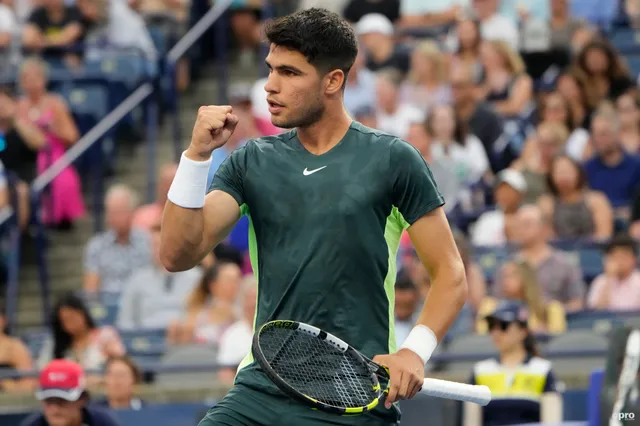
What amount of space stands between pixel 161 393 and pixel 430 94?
5235 mm

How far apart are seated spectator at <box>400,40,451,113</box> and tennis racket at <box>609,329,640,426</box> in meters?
7.45

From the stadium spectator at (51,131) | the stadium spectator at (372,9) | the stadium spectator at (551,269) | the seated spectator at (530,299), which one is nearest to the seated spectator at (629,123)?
the stadium spectator at (551,269)

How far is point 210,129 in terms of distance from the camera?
191 inches

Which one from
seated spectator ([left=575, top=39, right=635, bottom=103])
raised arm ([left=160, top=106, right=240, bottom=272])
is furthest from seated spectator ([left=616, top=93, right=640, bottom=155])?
raised arm ([left=160, top=106, right=240, bottom=272])

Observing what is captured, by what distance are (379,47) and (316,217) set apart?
1000cm

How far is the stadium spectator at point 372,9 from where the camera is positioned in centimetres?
1557

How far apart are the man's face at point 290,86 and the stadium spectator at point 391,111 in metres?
8.26

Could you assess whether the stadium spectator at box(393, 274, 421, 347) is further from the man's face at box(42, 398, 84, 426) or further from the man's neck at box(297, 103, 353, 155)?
the man's neck at box(297, 103, 353, 155)

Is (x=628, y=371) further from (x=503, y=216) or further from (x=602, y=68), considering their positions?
(x=602, y=68)

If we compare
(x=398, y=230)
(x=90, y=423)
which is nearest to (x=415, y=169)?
(x=398, y=230)

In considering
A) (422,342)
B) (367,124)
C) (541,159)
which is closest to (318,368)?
(422,342)

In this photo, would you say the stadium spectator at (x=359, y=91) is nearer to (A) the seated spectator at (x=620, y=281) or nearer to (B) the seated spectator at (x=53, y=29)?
(B) the seated spectator at (x=53, y=29)

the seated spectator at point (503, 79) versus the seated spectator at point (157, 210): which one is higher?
the seated spectator at point (503, 79)

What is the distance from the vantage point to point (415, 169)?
5.01 meters
